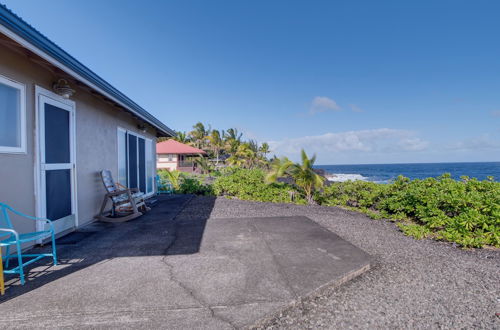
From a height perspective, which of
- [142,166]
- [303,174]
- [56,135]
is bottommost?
[303,174]

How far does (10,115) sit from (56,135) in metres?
0.89

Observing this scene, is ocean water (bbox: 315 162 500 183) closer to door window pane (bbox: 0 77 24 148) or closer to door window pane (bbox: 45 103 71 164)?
door window pane (bbox: 45 103 71 164)

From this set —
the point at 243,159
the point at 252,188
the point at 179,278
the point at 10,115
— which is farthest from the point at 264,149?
the point at 179,278

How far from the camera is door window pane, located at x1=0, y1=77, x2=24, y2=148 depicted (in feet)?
9.73

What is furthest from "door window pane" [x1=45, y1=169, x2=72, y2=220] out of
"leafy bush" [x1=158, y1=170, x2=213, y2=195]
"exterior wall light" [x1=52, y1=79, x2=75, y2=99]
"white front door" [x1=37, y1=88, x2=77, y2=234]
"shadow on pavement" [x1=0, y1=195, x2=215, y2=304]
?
"leafy bush" [x1=158, y1=170, x2=213, y2=195]

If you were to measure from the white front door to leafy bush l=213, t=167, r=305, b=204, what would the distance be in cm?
551

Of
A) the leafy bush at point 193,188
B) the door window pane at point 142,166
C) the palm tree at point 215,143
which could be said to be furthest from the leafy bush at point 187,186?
the palm tree at point 215,143

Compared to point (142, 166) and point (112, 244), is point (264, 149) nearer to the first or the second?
point (142, 166)

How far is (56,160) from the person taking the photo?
395 centimetres

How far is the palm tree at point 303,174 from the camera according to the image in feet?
25.5

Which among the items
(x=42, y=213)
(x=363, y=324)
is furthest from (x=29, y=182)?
(x=363, y=324)

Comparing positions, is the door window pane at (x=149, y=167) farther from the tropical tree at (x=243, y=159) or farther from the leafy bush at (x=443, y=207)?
the tropical tree at (x=243, y=159)

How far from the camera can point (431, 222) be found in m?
4.57

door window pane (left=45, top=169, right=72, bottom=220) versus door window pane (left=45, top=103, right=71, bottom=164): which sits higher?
door window pane (left=45, top=103, right=71, bottom=164)
